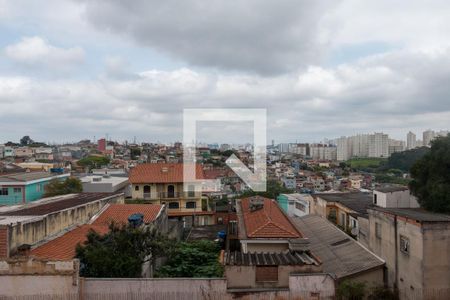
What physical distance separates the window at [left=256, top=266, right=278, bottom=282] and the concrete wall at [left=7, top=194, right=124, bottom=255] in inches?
245

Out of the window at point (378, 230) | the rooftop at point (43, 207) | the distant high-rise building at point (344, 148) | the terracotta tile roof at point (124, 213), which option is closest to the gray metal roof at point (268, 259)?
the window at point (378, 230)

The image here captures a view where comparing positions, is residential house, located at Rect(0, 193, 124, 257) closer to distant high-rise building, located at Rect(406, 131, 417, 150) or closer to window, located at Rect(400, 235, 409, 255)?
window, located at Rect(400, 235, 409, 255)

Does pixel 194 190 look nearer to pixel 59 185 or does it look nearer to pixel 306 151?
pixel 59 185

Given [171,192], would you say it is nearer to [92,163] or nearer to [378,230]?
[378,230]

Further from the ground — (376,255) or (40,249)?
(40,249)

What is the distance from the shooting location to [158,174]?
1017 inches

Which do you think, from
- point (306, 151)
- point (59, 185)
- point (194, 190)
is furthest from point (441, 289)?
point (306, 151)

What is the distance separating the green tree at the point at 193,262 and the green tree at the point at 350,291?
3.03 meters

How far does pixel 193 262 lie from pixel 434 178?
841 cm

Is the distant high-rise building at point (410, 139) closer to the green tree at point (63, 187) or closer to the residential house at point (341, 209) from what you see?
the residential house at point (341, 209)

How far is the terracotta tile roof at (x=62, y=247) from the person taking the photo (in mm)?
10180

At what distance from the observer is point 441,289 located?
10.5 m

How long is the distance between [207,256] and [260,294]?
13.7 feet

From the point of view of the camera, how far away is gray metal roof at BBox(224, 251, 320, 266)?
889cm
